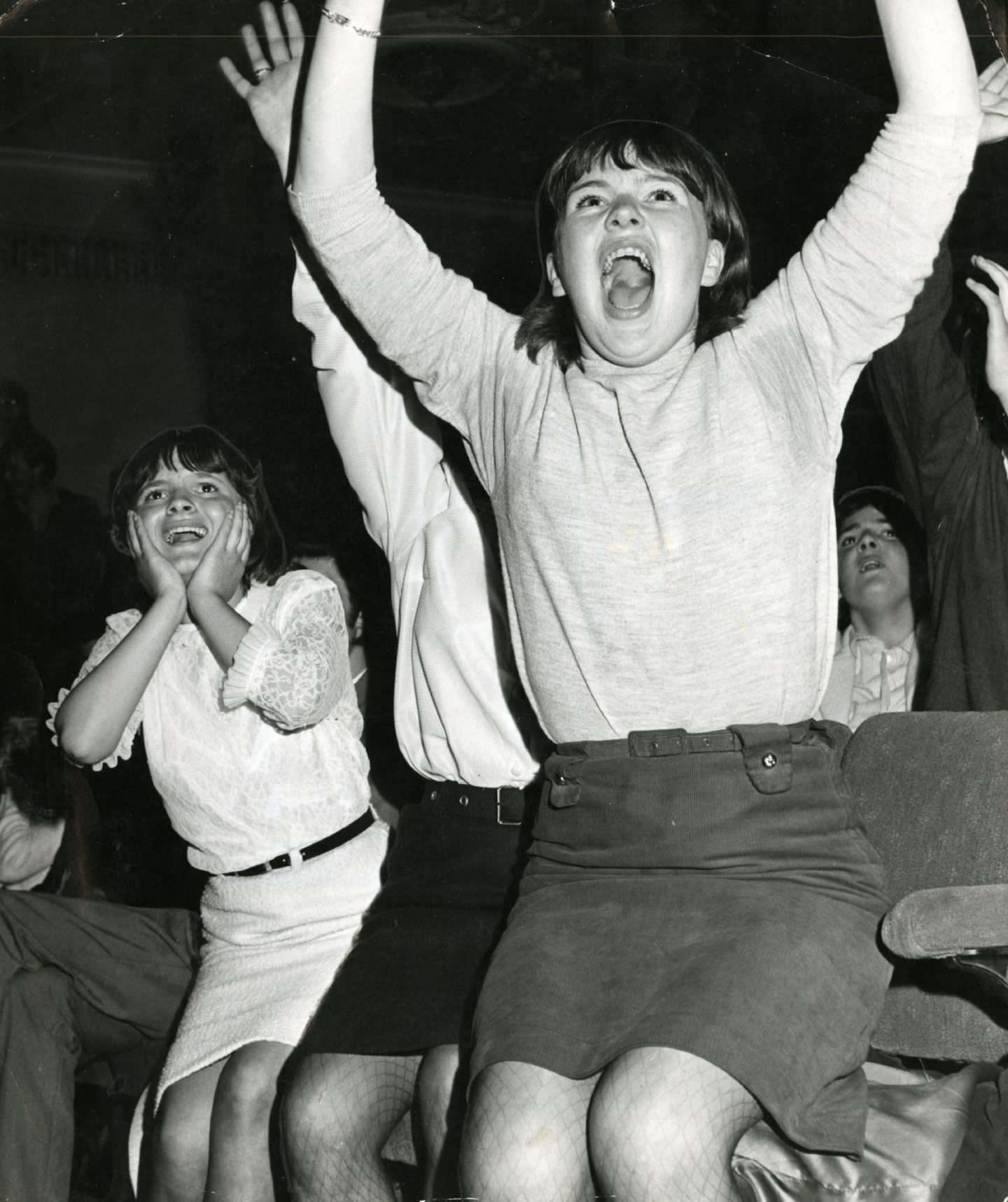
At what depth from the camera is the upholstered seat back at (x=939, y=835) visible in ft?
4.24

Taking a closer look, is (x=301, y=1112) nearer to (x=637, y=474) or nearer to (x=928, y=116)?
(x=637, y=474)

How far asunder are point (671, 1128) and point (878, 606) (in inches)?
36.4

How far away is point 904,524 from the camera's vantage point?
175 cm

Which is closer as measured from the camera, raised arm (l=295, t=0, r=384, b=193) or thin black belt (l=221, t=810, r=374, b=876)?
raised arm (l=295, t=0, r=384, b=193)

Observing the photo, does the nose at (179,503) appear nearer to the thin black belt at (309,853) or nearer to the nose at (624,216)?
the thin black belt at (309,853)

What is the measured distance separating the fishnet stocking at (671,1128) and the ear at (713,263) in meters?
0.74

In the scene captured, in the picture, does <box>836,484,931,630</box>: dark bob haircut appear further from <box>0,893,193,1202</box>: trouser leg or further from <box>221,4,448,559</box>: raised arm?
<box>0,893,193,1202</box>: trouser leg

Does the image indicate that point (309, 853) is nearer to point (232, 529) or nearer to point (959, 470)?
point (232, 529)

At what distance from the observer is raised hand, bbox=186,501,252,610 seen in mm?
1563

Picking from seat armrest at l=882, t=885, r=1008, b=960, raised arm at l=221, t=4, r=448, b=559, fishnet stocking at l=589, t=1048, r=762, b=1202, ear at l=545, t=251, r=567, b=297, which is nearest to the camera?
fishnet stocking at l=589, t=1048, r=762, b=1202

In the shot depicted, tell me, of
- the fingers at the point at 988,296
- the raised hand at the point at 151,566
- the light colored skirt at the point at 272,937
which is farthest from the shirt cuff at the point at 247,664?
the fingers at the point at 988,296

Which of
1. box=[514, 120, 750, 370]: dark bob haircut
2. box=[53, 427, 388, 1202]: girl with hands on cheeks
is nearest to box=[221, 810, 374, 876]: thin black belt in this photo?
box=[53, 427, 388, 1202]: girl with hands on cheeks

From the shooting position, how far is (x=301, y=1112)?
1266mm

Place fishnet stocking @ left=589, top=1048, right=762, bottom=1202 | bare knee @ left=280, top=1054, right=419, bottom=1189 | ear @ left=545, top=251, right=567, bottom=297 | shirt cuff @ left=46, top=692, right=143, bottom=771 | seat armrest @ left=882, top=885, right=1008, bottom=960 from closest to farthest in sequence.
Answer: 1. fishnet stocking @ left=589, top=1048, right=762, bottom=1202
2. seat armrest @ left=882, top=885, right=1008, bottom=960
3. bare knee @ left=280, top=1054, right=419, bottom=1189
4. ear @ left=545, top=251, right=567, bottom=297
5. shirt cuff @ left=46, top=692, right=143, bottom=771
